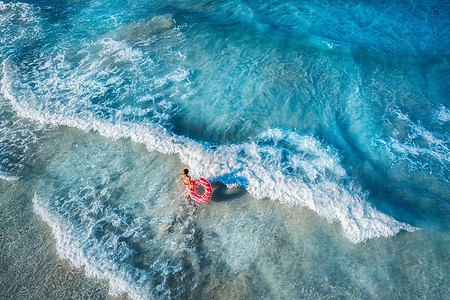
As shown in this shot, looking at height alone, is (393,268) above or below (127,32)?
below

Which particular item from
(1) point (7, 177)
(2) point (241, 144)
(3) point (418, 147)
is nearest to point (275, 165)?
(2) point (241, 144)

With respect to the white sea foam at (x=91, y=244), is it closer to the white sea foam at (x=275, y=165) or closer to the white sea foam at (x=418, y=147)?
the white sea foam at (x=275, y=165)

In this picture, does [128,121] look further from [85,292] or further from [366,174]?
[366,174]

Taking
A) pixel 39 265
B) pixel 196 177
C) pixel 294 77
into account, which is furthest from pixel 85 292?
pixel 294 77

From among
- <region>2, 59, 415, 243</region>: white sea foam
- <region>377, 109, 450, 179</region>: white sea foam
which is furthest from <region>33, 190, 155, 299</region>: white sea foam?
<region>377, 109, 450, 179</region>: white sea foam

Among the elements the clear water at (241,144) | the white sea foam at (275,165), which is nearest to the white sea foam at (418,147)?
the clear water at (241,144)

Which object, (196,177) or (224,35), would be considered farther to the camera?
(224,35)
